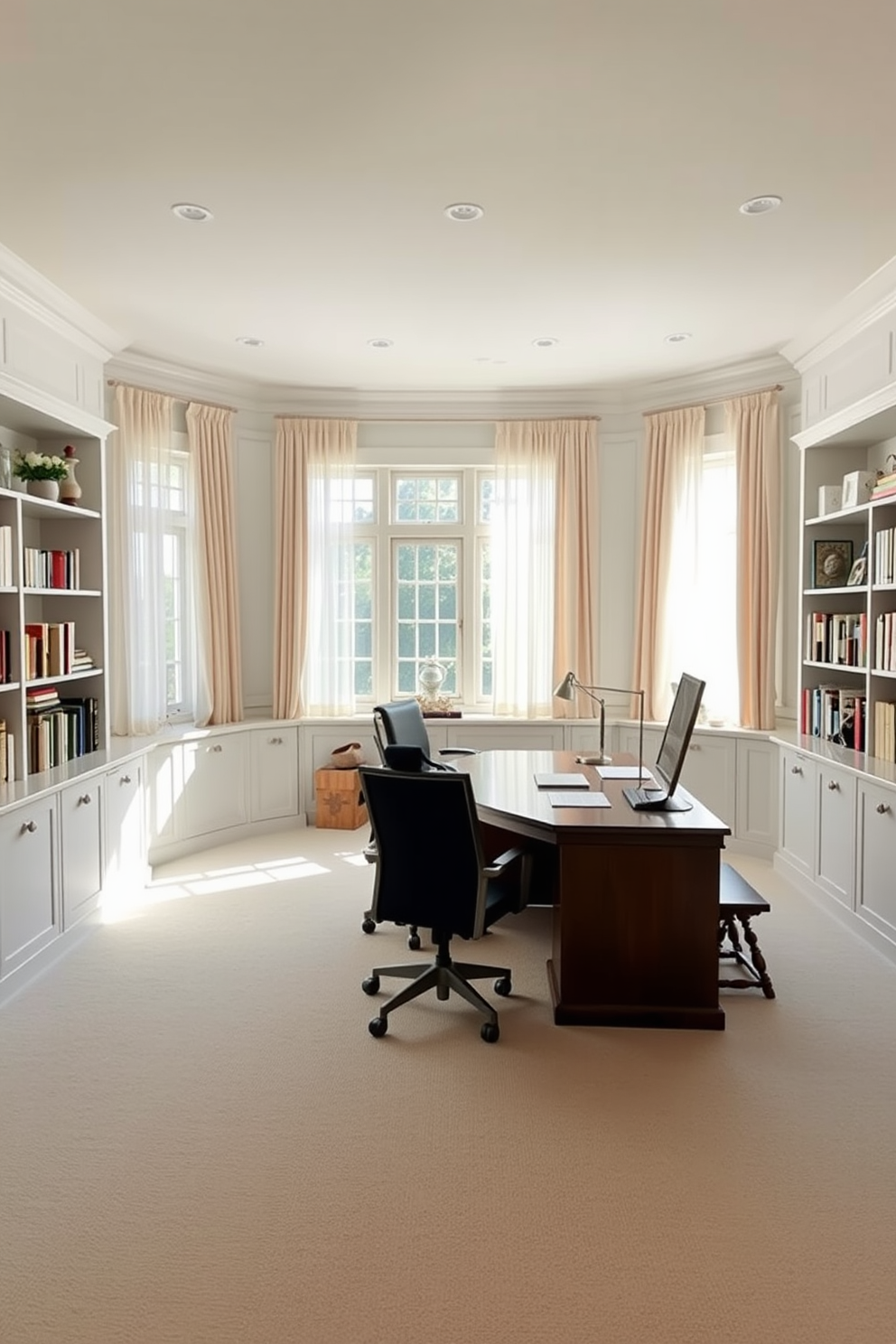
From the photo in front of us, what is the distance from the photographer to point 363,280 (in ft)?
14.3

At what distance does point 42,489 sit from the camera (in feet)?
14.0

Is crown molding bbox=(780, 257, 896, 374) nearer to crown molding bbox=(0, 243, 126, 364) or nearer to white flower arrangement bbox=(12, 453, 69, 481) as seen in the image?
crown molding bbox=(0, 243, 126, 364)

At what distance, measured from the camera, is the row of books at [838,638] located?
4618 millimetres

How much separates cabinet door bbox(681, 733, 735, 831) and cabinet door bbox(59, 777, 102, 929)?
3576 millimetres

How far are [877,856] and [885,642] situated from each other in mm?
1062

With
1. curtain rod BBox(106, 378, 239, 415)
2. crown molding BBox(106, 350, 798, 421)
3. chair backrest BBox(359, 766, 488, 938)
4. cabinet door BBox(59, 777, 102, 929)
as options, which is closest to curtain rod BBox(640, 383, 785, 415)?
crown molding BBox(106, 350, 798, 421)

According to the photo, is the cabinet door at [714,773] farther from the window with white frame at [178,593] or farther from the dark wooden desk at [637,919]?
the window with white frame at [178,593]

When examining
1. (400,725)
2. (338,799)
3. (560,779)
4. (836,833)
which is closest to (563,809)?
(560,779)

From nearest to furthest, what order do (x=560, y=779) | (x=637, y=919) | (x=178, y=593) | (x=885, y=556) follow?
1. (x=637, y=919)
2. (x=560, y=779)
3. (x=885, y=556)
4. (x=178, y=593)

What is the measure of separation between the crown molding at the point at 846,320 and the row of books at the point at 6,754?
4.60 meters

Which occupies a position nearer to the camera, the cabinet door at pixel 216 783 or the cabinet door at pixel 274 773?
the cabinet door at pixel 216 783

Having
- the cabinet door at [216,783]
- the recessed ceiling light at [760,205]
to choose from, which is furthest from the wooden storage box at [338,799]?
the recessed ceiling light at [760,205]

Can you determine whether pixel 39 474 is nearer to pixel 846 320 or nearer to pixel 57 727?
pixel 57 727

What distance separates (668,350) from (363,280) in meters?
2.19
